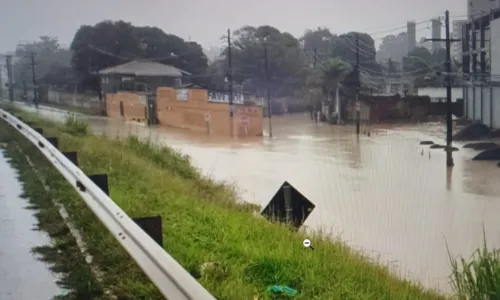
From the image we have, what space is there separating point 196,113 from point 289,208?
65.6 ft

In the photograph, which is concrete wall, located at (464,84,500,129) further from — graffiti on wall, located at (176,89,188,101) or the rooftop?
the rooftop

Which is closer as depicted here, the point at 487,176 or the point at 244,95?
the point at 487,176

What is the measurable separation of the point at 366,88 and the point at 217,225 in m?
29.3

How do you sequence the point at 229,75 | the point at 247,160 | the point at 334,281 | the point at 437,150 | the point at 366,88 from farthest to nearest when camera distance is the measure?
1. the point at 366,88
2. the point at 229,75
3. the point at 437,150
4. the point at 247,160
5. the point at 334,281

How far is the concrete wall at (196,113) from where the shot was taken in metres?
23.3

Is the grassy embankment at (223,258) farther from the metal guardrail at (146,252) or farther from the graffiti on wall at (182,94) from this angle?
the graffiti on wall at (182,94)

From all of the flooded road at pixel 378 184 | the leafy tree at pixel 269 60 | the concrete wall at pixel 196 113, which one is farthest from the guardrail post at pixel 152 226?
the leafy tree at pixel 269 60

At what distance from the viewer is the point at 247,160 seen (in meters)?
16.8

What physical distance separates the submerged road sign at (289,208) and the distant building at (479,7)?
1051 inches

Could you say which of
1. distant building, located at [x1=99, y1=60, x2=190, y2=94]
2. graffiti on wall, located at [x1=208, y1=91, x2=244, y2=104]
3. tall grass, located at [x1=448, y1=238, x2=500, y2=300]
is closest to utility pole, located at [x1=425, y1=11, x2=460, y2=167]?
graffiti on wall, located at [x1=208, y1=91, x2=244, y2=104]

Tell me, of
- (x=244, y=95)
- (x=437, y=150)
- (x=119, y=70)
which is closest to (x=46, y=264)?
(x=437, y=150)

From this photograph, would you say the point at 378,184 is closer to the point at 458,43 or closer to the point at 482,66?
the point at 482,66

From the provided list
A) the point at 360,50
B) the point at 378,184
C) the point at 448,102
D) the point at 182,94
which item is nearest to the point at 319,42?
the point at 360,50

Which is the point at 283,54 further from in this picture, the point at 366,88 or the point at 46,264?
the point at 46,264
